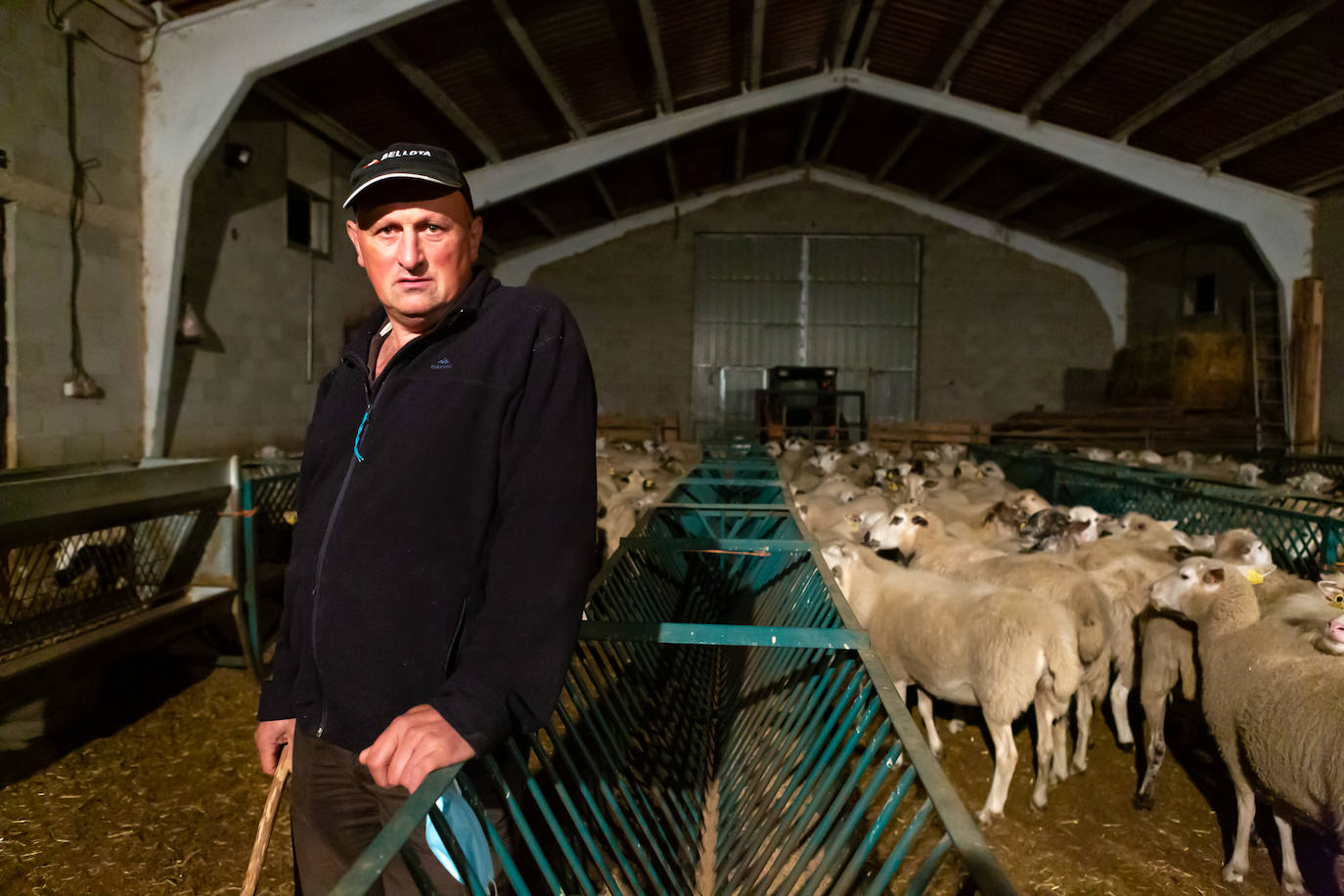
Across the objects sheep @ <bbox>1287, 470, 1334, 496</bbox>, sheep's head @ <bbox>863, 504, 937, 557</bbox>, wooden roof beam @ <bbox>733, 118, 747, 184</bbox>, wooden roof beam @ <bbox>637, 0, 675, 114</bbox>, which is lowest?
sheep's head @ <bbox>863, 504, 937, 557</bbox>

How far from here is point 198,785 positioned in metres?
4.01

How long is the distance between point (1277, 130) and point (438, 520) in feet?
49.8

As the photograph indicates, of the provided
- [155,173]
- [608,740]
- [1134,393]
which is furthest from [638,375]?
[608,740]

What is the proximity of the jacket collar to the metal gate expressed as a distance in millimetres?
18042

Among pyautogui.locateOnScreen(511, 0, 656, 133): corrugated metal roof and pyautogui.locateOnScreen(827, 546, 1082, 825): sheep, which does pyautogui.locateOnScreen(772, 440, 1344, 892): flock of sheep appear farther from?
pyautogui.locateOnScreen(511, 0, 656, 133): corrugated metal roof

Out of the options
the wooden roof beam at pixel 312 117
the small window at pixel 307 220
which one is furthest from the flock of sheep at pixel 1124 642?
the small window at pixel 307 220

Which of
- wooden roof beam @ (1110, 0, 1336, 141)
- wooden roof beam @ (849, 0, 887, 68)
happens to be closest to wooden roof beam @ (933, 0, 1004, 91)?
wooden roof beam @ (849, 0, 887, 68)

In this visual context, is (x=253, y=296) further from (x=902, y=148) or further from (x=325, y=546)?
(x=902, y=148)

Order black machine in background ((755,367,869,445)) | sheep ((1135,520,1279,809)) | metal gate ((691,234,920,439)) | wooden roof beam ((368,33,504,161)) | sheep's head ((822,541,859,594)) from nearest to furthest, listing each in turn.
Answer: sheep ((1135,520,1279,809))
sheep's head ((822,541,859,594))
wooden roof beam ((368,33,504,161))
black machine in background ((755,367,869,445))
metal gate ((691,234,920,439))

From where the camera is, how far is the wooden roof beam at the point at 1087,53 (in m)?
9.89

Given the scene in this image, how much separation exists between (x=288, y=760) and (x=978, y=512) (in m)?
6.95

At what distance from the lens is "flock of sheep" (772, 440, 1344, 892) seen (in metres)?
3.18

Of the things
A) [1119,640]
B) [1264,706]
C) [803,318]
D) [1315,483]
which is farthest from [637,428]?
[1264,706]

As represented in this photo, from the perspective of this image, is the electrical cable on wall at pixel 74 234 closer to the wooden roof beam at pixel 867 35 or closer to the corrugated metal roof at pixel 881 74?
the corrugated metal roof at pixel 881 74
